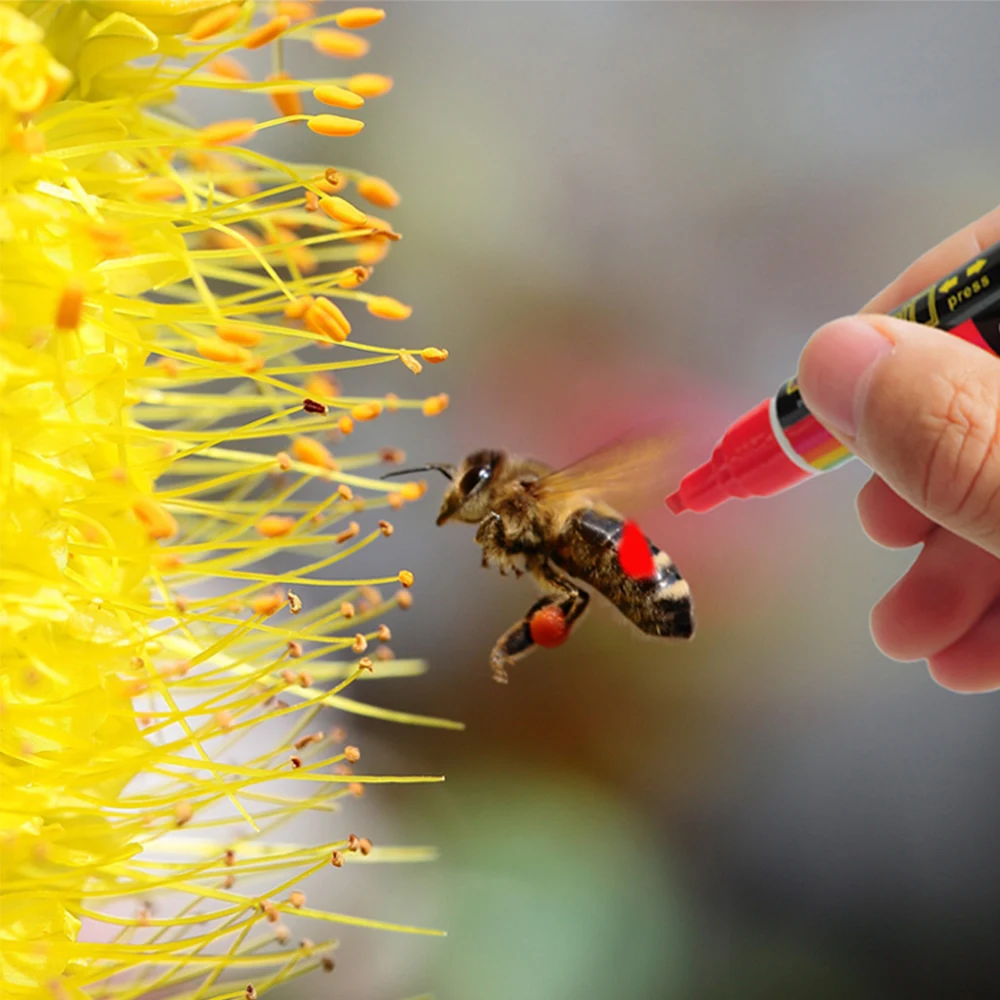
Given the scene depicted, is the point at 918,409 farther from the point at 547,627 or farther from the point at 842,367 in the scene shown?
the point at 547,627

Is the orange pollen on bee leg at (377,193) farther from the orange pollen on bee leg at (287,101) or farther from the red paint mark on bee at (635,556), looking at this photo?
the red paint mark on bee at (635,556)

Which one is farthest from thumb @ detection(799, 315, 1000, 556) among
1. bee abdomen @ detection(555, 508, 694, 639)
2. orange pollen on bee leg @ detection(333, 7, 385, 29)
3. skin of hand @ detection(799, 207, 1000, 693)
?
orange pollen on bee leg @ detection(333, 7, 385, 29)

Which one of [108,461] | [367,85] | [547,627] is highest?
[367,85]

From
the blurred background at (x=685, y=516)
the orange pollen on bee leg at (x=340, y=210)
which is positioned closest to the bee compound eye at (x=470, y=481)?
the orange pollen on bee leg at (x=340, y=210)

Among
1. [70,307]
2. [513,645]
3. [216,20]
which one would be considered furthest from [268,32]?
[513,645]

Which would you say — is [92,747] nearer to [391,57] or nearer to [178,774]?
[178,774]

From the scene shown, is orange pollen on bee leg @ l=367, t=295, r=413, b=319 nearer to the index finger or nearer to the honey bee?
the honey bee
